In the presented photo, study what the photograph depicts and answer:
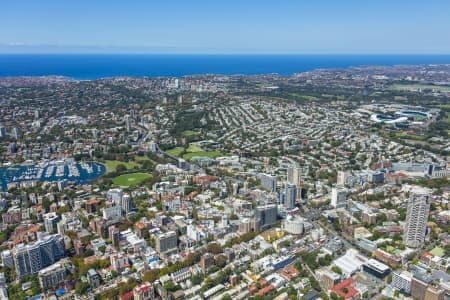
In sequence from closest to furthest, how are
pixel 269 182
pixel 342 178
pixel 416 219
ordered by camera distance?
1. pixel 416 219
2. pixel 269 182
3. pixel 342 178

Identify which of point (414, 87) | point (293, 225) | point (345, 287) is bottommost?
point (345, 287)

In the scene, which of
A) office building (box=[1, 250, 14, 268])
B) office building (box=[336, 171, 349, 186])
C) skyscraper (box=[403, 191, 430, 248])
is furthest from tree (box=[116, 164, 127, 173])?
skyscraper (box=[403, 191, 430, 248])

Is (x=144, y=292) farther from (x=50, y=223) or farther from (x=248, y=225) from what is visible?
(x=50, y=223)

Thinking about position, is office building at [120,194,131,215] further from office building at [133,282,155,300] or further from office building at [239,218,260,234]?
office building at [133,282,155,300]

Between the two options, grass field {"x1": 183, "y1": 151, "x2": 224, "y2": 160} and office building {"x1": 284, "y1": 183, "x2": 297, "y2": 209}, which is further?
grass field {"x1": 183, "y1": 151, "x2": 224, "y2": 160}

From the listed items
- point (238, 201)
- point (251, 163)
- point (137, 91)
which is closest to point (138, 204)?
point (238, 201)

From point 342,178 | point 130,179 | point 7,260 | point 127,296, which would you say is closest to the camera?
point 127,296

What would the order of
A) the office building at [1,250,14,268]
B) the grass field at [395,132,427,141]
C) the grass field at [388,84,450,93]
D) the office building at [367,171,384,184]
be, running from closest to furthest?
the office building at [1,250,14,268], the office building at [367,171,384,184], the grass field at [395,132,427,141], the grass field at [388,84,450,93]

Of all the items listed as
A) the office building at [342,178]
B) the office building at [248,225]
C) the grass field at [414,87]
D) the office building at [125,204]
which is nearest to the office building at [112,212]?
the office building at [125,204]

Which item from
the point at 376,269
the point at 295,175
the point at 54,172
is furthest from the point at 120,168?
the point at 376,269
